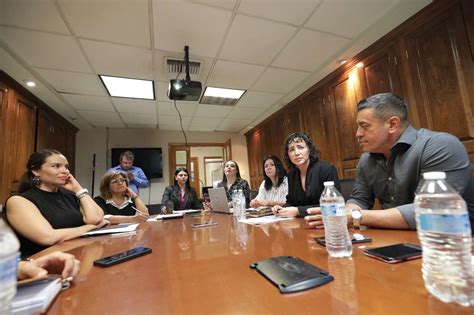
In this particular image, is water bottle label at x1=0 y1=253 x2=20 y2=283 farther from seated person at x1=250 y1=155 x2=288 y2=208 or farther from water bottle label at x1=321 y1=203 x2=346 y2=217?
seated person at x1=250 y1=155 x2=288 y2=208

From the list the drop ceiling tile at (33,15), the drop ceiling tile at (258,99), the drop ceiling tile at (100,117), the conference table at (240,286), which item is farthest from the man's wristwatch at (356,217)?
the drop ceiling tile at (100,117)

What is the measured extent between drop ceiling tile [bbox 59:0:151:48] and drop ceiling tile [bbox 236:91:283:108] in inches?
71.2

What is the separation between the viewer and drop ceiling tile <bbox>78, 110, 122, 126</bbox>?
12.9ft

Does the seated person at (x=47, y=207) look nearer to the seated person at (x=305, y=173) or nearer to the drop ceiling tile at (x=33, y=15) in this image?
the drop ceiling tile at (x=33, y=15)

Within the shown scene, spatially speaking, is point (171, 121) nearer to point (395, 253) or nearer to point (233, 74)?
point (233, 74)

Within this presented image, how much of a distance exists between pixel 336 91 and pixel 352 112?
A: 0.42 m

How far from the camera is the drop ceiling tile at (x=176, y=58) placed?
238cm

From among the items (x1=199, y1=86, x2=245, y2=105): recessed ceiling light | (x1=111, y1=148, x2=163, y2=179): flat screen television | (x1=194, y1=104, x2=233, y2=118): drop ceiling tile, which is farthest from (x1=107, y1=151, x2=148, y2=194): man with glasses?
(x1=199, y1=86, x2=245, y2=105): recessed ceiling light

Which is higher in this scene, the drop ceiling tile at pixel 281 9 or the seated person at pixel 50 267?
the drop ceiling tile at pixel 281 9

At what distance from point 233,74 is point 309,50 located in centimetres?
95

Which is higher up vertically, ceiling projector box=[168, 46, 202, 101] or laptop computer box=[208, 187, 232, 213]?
ceiling projector box=[168, 46, 202, 101]

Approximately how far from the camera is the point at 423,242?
1.46ft

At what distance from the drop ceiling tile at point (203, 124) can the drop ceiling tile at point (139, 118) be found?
0.81 m

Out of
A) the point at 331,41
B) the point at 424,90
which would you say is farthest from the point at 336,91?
the point at 424,90
